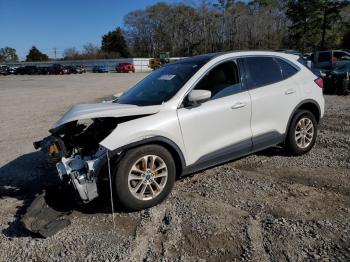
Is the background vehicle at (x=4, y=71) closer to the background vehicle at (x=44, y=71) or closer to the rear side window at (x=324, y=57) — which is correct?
the background vehicle at (x=44, y=71)

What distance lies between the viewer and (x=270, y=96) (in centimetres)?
532

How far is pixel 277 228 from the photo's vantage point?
370 centimetres

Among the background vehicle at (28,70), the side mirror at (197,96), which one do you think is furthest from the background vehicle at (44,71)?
the side mirror at (197,96)

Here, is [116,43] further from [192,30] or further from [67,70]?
[67,70]

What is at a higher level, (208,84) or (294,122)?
(208,84)

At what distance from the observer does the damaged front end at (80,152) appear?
401 cm

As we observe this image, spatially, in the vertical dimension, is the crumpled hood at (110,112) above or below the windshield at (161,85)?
below

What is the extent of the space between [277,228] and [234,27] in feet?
352

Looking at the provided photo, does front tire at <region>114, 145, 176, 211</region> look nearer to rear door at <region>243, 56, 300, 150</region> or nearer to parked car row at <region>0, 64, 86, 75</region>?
rear door at <region>243, 56, 300, 150</region>

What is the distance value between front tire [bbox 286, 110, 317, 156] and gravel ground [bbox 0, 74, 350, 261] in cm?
19

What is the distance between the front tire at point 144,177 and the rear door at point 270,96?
1511 mm

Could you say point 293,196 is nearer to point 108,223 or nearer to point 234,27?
point 108,223

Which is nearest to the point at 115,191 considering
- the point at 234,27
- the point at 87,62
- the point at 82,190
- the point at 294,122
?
the point at 82,190

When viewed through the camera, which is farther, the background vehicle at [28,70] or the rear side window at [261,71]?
the background vehicle at [28,70]
